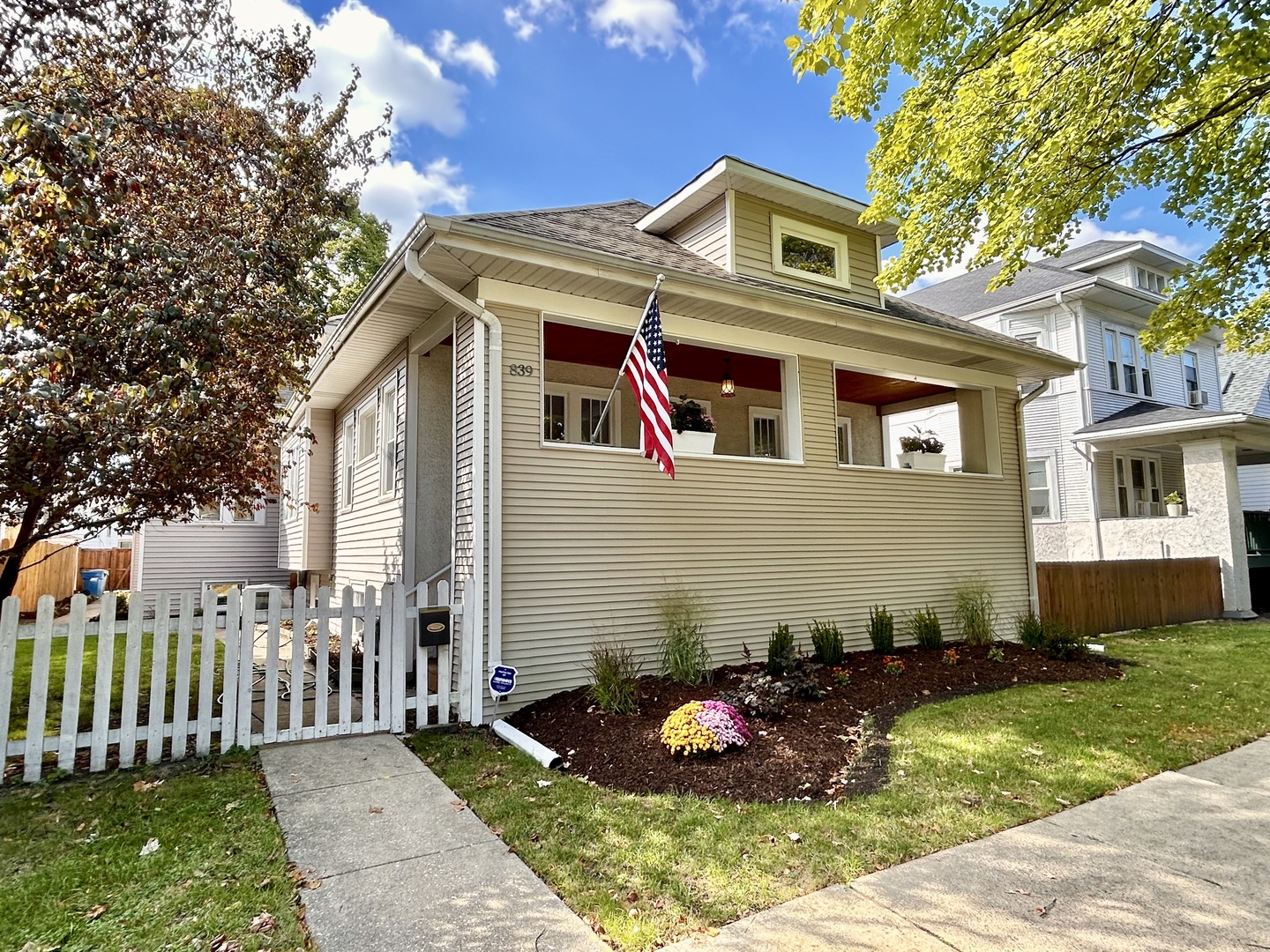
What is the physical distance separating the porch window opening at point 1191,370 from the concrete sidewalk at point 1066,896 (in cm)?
2107

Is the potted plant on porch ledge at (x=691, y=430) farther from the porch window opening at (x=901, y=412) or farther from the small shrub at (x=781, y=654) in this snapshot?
the porch window opening at (x=901, y=412)

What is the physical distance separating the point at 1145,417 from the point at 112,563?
976 inches

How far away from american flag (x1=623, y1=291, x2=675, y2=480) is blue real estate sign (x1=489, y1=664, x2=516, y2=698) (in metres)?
2.16

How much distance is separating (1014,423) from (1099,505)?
8.44 metres

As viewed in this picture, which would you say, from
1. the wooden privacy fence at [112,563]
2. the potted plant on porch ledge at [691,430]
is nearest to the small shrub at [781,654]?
the potted plant on porch ledge at [691,430]

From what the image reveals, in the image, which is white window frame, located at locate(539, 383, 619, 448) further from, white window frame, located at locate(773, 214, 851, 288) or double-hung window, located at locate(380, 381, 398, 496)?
white window frame, located at locate(773, 214, 851, 288)

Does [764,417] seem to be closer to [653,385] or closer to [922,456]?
[922,456]

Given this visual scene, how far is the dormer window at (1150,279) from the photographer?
19.5m

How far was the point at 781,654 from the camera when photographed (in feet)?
22.2

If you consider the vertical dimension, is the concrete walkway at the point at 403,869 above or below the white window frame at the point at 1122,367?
below

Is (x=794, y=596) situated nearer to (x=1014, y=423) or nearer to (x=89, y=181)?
(x=1014, y=423)

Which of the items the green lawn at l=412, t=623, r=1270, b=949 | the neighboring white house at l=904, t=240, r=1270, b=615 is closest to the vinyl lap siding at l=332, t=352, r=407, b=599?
the green lawn at l=412, t=623, r=1270, b=949

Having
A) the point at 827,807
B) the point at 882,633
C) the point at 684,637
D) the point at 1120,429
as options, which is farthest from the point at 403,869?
the point at 1120,429

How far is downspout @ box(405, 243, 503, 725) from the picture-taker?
5789 millimetres
